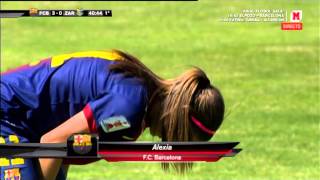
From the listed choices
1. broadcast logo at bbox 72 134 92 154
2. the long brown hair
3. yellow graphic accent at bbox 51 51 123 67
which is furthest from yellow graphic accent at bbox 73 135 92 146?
yellow graphic accent at bbox 51 51 123 67

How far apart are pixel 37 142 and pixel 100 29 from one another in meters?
13.3

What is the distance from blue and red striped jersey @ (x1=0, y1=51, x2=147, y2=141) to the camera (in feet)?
12.2

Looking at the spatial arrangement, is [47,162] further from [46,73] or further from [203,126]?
[203,126]

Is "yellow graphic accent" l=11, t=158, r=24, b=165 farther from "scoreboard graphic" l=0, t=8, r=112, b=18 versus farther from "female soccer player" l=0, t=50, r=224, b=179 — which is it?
"scoreboard graphic" l=0, t=8, r=112, b=18

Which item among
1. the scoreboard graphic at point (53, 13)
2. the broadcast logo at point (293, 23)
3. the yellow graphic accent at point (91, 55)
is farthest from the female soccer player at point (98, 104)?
the broadcast logo at point (293, 23)

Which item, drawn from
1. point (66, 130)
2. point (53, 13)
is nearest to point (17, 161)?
point (66, 130)

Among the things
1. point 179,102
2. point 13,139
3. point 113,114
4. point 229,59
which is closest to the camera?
point 113,114

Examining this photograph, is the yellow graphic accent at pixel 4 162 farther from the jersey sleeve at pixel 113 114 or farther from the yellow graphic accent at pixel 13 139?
the jersey sleeve at pixel 113 114

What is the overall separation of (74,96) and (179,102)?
1.65 ft

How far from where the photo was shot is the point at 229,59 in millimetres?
14477

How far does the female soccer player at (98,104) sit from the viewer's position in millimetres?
3721

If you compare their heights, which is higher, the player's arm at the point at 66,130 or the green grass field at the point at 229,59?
the player's arm at the point at 66,130

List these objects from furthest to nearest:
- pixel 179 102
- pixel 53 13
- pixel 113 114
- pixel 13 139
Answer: pixel 53 13 < pixel 13 139 < pixel 179 102 < pixel 113 114

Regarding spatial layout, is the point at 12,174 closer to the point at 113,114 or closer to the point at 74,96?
the point at 74,96
